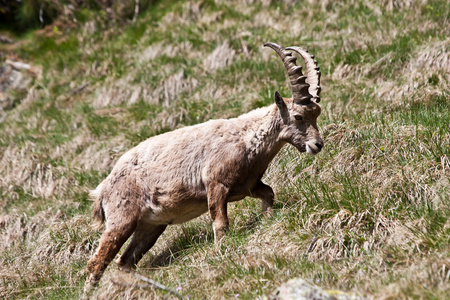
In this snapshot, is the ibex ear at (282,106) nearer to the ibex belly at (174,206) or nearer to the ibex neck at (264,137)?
the ibex neck at (264,137)

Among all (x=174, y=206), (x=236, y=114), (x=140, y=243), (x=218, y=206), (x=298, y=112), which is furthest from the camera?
(x=236, y=114)

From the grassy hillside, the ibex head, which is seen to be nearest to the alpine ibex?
the ibex head

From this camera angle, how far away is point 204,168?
277 inches

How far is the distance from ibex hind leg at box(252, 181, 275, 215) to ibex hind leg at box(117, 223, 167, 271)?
1.86 m

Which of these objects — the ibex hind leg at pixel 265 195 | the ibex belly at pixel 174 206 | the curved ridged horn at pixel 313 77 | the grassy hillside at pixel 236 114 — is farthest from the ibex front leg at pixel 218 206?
the curved ridged horn at pixel 313 77

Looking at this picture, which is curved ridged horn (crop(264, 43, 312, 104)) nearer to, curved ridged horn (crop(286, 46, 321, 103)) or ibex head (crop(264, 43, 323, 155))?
ibex head (crop(264, 43, 323, 155))

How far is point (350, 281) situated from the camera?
493cm

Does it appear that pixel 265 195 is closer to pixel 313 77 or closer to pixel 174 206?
pixel 174 206

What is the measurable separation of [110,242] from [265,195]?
2417mm

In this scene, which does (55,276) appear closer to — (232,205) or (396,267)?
(232,205)

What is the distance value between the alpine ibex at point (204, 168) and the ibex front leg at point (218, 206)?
0.01 meters

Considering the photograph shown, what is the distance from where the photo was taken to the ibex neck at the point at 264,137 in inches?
274

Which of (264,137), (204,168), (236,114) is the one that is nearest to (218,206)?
(204,168)

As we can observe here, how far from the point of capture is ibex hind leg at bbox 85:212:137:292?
7.14 metres
